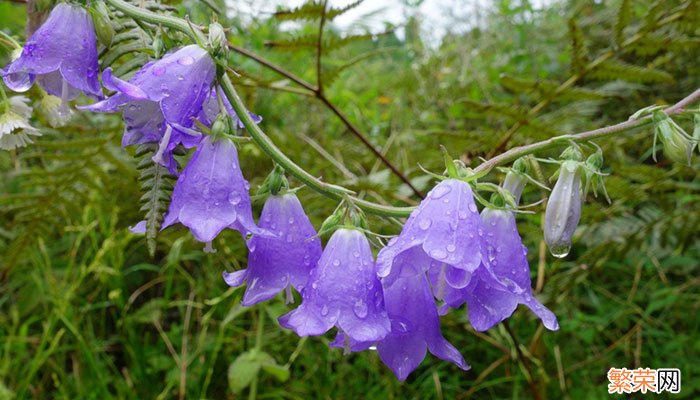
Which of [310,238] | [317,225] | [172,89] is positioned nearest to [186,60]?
[172,89]

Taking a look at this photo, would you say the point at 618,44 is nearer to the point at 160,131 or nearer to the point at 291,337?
the point at 291,337

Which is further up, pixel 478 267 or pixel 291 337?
pixel 478 267

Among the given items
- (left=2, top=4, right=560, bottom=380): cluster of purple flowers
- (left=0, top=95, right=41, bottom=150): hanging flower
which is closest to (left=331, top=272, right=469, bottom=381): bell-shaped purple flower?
(left=2, top=4, right=560, bottom=380): cluster of purple flowers

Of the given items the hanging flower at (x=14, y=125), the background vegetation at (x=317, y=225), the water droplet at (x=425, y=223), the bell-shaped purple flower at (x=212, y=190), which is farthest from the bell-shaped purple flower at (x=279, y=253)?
the background vegetation at (x=317, y=225)

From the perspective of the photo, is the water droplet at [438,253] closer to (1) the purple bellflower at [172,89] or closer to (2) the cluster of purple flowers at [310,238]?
(2) the cluster of purple flowers at [310,238]

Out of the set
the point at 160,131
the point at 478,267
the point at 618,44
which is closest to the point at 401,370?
the point at 478,267

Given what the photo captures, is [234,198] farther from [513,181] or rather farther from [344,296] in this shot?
[513,181]
